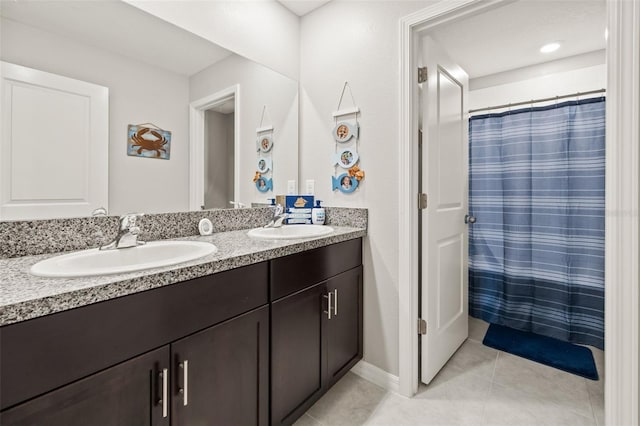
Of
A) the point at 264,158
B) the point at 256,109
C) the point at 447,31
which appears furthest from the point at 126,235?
A: the point at 447,31

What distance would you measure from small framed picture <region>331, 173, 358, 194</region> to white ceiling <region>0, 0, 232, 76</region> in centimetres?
94

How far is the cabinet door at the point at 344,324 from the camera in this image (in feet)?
5.08

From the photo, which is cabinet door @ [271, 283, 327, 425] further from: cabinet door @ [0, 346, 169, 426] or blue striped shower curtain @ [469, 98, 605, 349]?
blue striped shower curtain @ [469, 98, 605, 349]

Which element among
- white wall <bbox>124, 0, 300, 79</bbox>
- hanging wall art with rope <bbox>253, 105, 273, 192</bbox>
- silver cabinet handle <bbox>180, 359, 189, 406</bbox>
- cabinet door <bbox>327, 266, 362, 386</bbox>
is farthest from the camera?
hanging wall art with rope <bbox>253, 105, 273, 192</bbox>

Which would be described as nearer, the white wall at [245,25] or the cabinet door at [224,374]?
the cabinet door at [224,374]

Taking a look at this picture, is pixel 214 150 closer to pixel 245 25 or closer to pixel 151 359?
pixel 245 25

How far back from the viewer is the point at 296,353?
132 centimetres

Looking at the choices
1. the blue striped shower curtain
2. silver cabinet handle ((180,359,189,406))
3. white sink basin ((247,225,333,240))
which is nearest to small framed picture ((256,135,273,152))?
white sink basin ((247,225,333,240))

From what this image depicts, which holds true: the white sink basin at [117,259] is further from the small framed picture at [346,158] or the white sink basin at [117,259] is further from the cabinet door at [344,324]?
the small framed picture at [346,158]

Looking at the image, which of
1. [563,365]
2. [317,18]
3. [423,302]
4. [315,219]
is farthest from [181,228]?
[563,365]

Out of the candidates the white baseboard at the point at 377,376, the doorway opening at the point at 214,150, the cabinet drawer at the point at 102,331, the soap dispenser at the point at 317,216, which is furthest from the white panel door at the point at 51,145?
the white baseboard at the point at 377,376

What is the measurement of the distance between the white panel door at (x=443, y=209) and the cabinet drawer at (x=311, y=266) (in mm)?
429

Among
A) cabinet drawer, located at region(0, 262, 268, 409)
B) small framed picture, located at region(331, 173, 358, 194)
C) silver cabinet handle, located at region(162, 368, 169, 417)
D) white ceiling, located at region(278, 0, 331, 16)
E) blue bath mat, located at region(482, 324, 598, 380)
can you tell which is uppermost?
white ceiling, located at region(278, 0, 331, 16)

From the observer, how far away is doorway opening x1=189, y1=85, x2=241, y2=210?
1.53 meters
